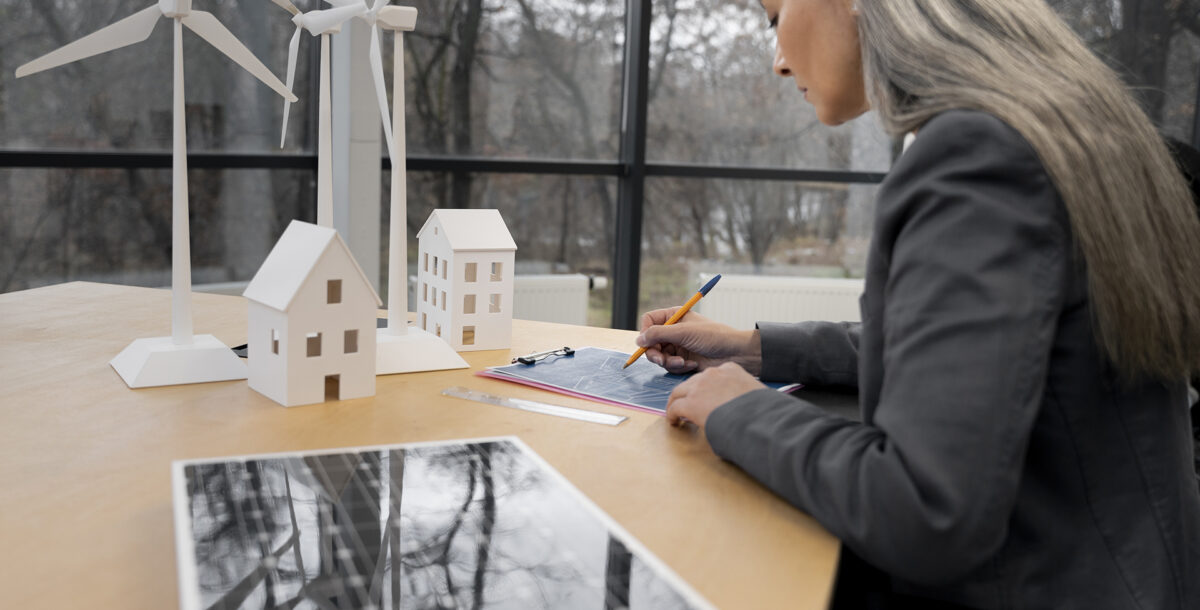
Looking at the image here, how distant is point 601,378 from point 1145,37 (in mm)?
3575

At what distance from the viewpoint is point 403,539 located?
0.69 metres

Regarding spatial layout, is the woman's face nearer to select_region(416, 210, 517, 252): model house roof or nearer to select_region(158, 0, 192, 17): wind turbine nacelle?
select_region(416, 210, 517, 252): model house roof

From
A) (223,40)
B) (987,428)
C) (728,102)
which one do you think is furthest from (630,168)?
(987,428)

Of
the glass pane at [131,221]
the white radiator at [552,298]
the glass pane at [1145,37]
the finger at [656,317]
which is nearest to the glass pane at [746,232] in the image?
the white radiator at [552,298]

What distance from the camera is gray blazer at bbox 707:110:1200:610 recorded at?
0.71 metres

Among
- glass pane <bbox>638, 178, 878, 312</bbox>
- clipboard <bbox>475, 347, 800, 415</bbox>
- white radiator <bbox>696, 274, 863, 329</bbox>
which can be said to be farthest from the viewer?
glass pane <bbox>638, 178, 878, 312</bbox>

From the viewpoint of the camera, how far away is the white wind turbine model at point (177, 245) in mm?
1135

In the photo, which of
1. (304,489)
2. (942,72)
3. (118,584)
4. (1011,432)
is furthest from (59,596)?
(942,72)

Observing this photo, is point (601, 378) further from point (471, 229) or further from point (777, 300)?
point (777, 300)

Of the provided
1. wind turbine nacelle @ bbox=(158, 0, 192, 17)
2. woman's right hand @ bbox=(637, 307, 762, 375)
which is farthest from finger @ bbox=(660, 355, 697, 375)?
wind turbine nacelle @ bbox=(158, 0, 192, 17)

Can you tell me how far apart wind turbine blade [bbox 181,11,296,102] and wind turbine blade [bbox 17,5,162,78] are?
4 centimetres

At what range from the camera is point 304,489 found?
0.77 m

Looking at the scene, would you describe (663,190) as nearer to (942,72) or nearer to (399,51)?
(399,51)

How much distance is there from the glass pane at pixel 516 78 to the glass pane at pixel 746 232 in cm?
38
